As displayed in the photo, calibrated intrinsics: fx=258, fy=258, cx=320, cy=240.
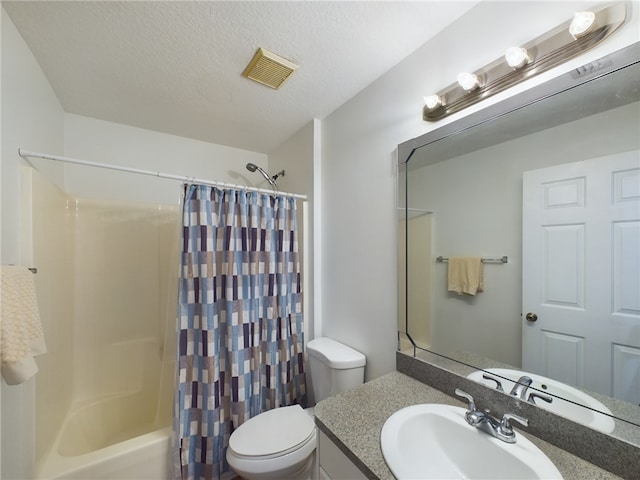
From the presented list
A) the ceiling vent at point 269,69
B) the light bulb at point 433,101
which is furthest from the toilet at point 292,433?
the ceiling vent at point 269,69

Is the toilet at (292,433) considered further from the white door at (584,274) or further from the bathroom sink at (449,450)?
the white door at (584,274)

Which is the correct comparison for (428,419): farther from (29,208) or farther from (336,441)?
(29,208)

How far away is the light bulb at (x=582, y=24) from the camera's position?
724mm

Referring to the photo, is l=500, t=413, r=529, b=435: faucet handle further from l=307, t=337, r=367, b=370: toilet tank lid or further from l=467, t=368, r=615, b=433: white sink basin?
l=307, t=337, r=367, b=370: toilet tank lid

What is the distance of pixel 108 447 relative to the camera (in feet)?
4.26

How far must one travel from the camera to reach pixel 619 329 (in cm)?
72

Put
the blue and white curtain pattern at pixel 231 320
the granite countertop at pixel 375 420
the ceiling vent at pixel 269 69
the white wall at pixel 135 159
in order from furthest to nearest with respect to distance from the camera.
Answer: the white wall at pixel 135 159, the blue and white curtain pattern at pixel 231 320, the ceiling vent at pixel 269 69, the granite countertop at pixel 375 420

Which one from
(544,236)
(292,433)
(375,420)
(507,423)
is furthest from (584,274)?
(292,433)

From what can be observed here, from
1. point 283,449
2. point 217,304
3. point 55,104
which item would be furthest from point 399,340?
point 55,104

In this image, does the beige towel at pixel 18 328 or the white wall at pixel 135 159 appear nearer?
the beige towel at pixel 18 328

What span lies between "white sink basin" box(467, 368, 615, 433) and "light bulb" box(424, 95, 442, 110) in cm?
108

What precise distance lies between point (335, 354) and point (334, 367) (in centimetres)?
8

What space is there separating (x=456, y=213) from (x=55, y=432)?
→ 237cm

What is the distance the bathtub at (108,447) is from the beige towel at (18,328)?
2.28 feet
